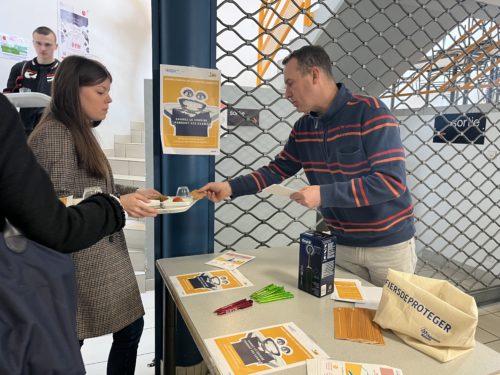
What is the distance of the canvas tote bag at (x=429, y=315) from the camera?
0.79 m

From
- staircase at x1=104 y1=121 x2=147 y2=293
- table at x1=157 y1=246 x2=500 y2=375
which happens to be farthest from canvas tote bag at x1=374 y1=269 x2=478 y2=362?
staircase at x1=104 y1=121 x2=147 y2=293

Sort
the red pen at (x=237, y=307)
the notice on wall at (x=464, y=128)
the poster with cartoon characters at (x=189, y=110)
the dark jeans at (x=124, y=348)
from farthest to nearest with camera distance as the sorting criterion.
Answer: the notice on wall at (x=464, y=128) < the poster with cartoon characters at (x=189, y=110) < the dark jeans at (x=124, y=348) < the red pen at (x=237, y=307)

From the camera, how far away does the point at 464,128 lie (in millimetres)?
2543

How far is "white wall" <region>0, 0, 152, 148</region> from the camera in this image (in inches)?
169

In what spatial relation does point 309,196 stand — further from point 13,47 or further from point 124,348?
point 13,47

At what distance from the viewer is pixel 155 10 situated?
1.43 meters

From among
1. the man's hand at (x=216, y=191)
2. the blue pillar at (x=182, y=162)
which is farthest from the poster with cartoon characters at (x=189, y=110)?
the man's hand at (x=216, y=191)

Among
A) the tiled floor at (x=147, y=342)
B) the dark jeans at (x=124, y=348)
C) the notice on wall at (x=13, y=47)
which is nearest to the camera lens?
the dark jeans at (x=124, y=348)

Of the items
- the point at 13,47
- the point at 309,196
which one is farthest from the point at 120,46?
the point at 309,196

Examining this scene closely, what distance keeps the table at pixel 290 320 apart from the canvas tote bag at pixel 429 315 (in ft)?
0.08

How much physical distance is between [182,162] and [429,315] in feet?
3.51

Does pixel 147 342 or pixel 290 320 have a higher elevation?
pixel 290 320

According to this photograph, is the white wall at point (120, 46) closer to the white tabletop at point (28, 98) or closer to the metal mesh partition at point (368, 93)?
the metal mesh partition at point (368, 93)

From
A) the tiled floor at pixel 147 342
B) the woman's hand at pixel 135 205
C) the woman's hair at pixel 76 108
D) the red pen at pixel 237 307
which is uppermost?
the woman's hair at pixel 76 108
